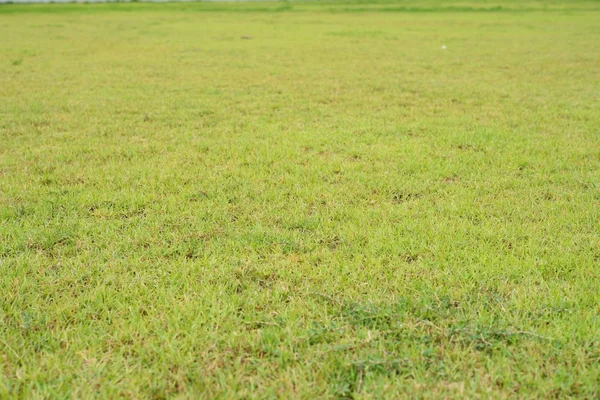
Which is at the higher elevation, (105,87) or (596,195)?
(105,87)

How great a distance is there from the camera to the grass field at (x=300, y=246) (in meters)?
1.91

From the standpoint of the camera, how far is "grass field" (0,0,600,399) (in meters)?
1.91

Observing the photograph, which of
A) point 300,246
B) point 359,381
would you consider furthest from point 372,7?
point 359,381

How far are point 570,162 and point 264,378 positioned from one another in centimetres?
359

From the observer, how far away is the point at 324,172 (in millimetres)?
4121

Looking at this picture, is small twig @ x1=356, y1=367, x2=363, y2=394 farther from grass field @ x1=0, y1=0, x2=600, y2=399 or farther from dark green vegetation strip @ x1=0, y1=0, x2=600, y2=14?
dark green vegetation strip @ x1=0, y1=0, x2=600, y2=14

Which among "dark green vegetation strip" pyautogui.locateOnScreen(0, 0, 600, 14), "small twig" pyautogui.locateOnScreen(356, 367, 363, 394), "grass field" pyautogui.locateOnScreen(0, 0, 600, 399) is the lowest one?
"small twig" pyautogui.locateOnScreen(356, 367, 363, 394)

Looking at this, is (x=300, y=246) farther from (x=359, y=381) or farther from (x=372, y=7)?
(x=372, y=7)

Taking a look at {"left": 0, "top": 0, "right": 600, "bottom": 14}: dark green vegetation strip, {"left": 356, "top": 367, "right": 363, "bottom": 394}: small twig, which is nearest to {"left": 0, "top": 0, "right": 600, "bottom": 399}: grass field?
{"left": 356, "top": 367, "right": 363, "bottom": 394}: small twig

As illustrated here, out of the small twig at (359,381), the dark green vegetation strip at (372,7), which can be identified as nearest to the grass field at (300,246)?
the small twig at (359,381)

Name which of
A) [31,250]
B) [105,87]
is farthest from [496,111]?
[105,87]

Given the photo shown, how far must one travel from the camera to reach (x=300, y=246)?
284 cm

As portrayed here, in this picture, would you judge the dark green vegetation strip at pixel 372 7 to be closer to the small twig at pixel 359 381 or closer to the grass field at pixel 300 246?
the grass field at pixel 300 246

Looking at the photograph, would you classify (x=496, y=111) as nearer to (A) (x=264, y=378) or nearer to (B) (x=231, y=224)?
(B) (x=231, y=224)
